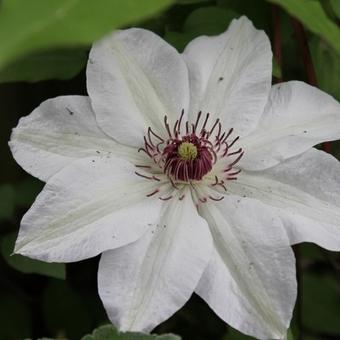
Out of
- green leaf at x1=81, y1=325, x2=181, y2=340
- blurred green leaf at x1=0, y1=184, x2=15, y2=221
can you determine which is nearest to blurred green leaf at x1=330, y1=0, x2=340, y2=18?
green leaf at x1=81, y1=325, x2=181, y2=340

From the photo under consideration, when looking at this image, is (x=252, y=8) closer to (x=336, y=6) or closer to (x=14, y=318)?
(x=336, y=6)

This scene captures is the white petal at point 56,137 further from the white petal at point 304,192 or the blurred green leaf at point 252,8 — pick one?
the blurred green leaf at point 252,8

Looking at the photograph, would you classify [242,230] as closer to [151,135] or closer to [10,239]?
[151,135]

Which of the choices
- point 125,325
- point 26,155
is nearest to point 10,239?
point 26,155

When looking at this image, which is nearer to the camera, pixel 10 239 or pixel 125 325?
pixel 125 325

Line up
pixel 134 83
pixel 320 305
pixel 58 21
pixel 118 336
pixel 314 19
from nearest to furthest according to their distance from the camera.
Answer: pixel 58 21, pixel 314 19, pixel 118 336, pixel 134 83, pixel 320 305

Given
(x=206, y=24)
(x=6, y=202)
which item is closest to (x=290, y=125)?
(x=206, y=24)

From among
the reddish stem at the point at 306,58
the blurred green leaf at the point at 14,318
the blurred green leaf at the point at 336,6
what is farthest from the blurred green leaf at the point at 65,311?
the blurred green leaf at the point at 336,6
